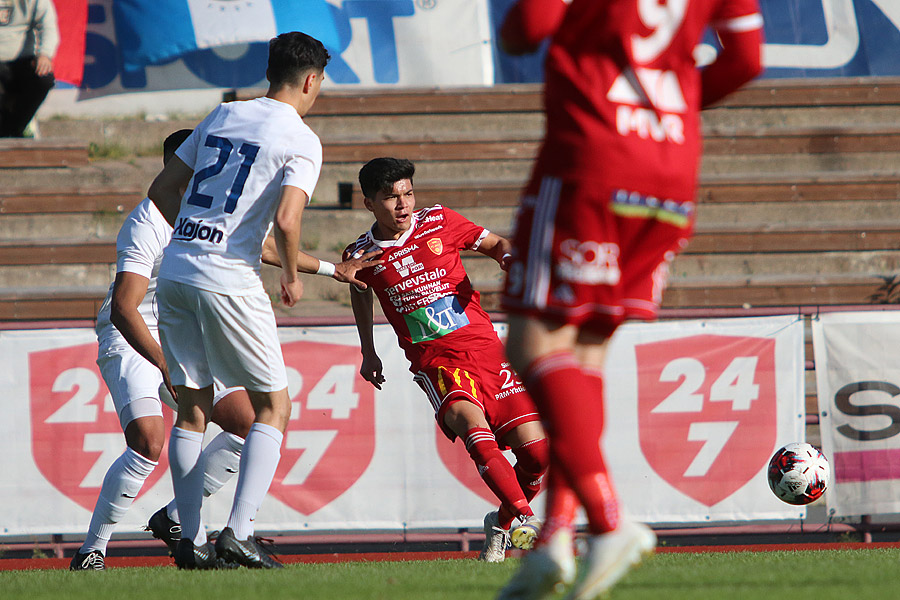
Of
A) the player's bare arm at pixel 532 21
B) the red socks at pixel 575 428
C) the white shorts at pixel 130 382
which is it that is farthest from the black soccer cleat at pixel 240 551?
the player's bare arm at pixel 532 21

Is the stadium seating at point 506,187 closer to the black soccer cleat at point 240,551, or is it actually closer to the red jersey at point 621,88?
the black soccer cleat at point 240,551

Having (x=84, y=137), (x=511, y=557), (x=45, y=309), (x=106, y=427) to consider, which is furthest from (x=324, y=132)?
(x=511, y=557)

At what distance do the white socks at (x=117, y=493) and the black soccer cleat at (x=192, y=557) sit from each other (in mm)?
866

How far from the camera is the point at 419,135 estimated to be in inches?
508

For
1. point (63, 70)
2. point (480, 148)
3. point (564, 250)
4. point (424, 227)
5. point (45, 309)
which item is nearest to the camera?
point (564, 250)

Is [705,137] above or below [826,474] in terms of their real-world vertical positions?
above

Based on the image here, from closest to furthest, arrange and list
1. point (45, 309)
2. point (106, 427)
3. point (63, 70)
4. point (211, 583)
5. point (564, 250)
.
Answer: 1. point (564, 250)
2. point (211, 583)
3. point (106, 427)
4. point (45, 309)
5. point (63, 70)

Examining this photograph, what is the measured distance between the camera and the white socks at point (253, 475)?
14.5ft

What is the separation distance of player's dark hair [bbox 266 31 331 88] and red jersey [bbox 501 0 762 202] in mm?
1863

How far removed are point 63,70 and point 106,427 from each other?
832 cm

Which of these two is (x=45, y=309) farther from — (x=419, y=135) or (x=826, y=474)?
(x=826, y=474)

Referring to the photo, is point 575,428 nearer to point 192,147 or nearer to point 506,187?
point 192,147

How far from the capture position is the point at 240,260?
4.34m

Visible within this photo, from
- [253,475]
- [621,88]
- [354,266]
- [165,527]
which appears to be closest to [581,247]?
[621,88]
